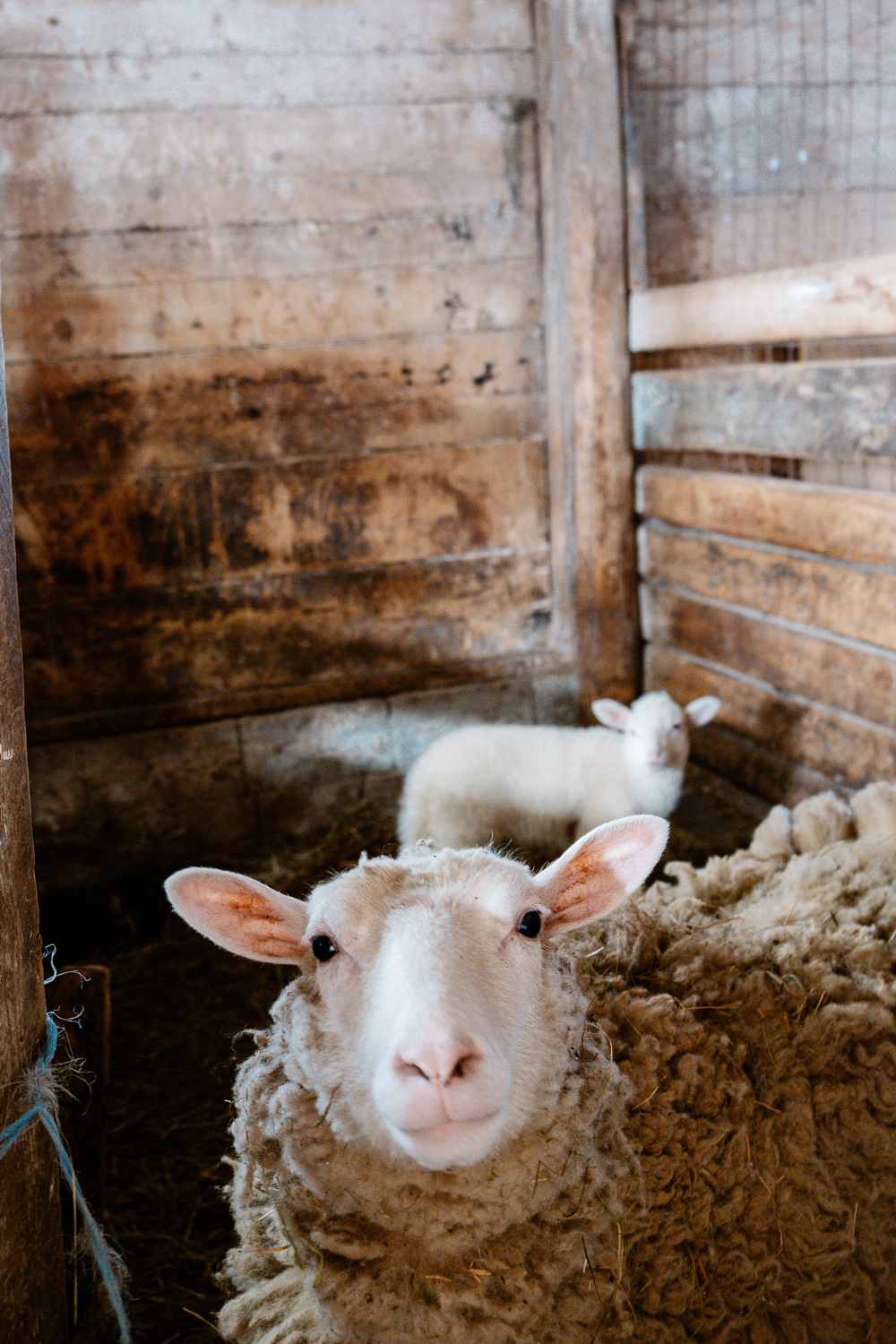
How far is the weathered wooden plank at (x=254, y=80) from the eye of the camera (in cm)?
394

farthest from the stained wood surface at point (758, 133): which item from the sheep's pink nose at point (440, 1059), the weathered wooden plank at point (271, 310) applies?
the sheep's pink nose at point (440, 1059)

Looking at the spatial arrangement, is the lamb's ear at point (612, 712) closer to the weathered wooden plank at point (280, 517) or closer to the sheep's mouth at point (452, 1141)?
the weathered wooden plank at point (280, 517)

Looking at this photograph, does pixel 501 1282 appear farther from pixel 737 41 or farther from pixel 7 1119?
pixel 737 41

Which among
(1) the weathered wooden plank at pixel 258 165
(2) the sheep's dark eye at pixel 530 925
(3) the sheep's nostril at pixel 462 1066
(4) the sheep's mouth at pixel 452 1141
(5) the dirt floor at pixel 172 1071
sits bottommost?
(5) the dirt floor at pixel 172 1071

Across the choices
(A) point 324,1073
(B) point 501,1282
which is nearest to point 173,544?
(A) point 324,1073

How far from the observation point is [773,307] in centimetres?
376

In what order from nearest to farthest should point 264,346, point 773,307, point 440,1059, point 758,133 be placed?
point 440,1059 → point 773,307 → point 264,346 → point 758,133

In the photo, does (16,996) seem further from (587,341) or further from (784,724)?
(587,341)

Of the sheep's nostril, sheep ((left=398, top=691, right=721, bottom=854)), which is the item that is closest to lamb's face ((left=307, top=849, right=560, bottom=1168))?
the sheep's nostril

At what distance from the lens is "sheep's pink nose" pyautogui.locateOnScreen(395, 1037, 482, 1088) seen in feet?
5.32

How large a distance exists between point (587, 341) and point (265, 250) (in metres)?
1.32

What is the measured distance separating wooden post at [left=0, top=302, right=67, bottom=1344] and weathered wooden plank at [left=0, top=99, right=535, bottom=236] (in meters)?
2.58

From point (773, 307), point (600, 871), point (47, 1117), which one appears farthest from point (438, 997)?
point (773, 307)

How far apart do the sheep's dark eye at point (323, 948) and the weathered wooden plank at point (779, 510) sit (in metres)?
2.28
